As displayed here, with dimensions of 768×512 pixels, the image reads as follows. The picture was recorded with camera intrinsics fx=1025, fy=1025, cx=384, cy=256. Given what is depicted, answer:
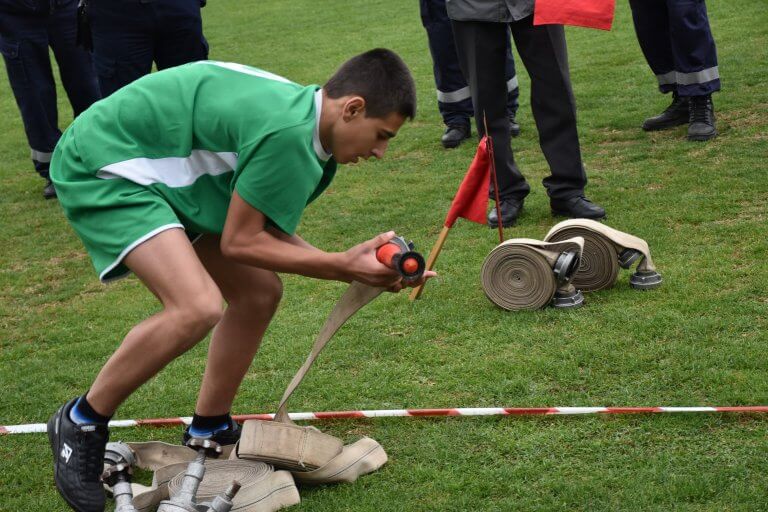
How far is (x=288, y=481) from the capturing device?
3.04m

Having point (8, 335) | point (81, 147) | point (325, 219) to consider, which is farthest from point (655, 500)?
point (325, 219)

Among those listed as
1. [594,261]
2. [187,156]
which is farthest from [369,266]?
[594,261]

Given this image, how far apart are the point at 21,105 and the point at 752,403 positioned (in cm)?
572

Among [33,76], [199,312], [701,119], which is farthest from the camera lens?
[33,76]

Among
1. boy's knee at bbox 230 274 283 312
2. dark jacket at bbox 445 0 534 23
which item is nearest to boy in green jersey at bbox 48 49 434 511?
boy's knee at bbox 230 274 283 312

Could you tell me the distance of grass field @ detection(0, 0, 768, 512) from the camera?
10.0 ft

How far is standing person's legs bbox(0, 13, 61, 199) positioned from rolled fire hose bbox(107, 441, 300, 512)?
4572mm

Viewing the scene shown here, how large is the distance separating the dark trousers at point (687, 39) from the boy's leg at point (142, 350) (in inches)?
177

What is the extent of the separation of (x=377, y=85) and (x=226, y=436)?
133 cm

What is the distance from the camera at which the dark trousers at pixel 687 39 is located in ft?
21.1

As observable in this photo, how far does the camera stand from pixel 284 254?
2.88m

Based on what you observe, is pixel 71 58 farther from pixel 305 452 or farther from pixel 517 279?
pixel 305 452

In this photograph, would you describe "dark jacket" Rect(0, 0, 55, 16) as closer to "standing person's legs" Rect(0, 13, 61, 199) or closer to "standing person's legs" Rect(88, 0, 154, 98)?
"standing person's legs" Rect(0, 13, 61, 199)

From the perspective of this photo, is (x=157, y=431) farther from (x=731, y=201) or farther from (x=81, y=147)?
(x=731, y=201)
